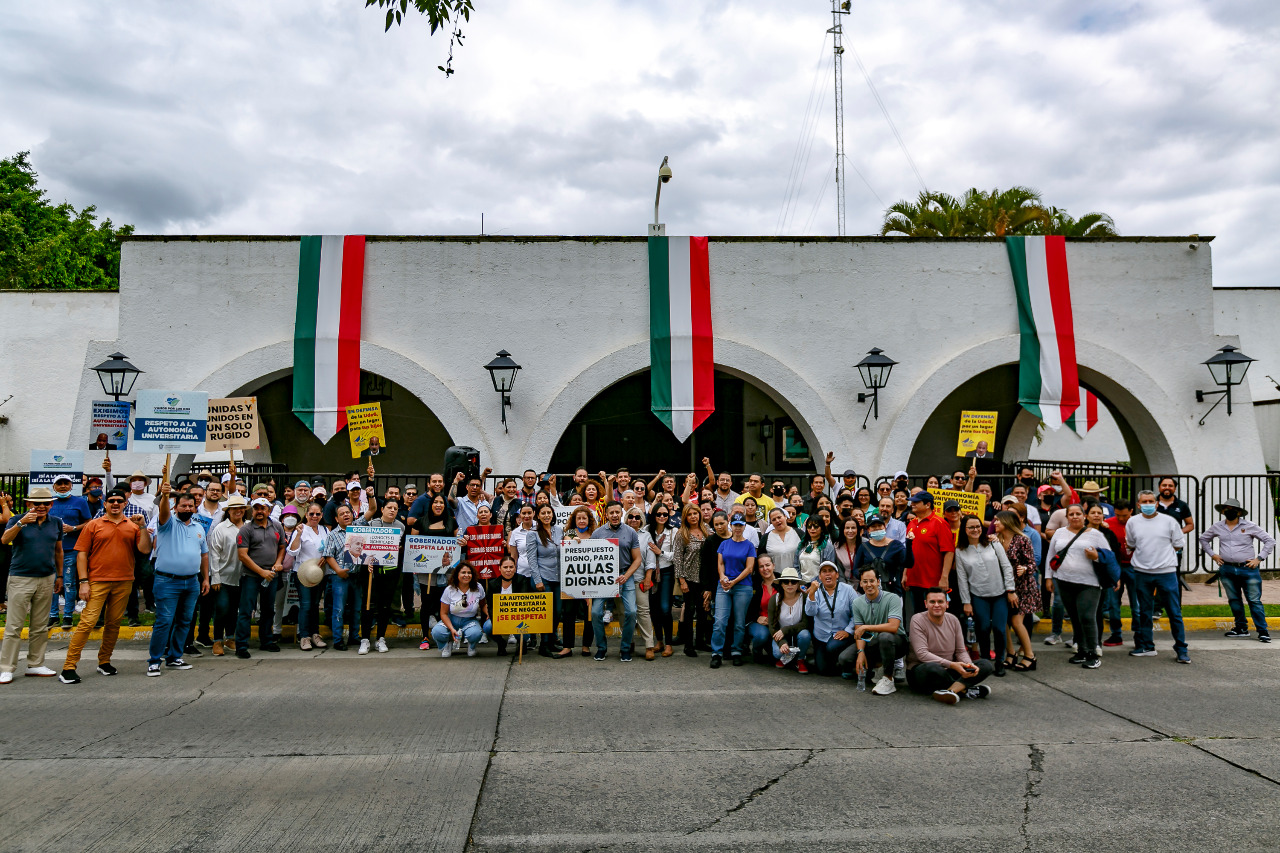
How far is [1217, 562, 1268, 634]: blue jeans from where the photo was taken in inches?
399

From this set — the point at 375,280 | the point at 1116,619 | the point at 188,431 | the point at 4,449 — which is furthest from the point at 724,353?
the point at 4,449

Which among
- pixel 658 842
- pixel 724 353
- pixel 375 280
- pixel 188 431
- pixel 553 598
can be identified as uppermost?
pixel 375 280

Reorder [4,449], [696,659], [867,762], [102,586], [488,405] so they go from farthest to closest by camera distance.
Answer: [4,449], [488,405], [696,659], [102,586], [867,762]

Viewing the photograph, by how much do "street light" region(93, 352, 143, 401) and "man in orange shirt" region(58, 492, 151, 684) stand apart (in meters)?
6.23

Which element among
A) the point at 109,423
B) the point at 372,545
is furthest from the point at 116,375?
the point at 372,545

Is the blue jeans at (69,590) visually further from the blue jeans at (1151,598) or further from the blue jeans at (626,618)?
the blue jeans at (1151,598)

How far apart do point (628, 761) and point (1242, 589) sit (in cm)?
848

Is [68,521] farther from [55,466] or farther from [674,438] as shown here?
[674,438]

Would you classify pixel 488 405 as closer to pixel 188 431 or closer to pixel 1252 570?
pixel 188 431

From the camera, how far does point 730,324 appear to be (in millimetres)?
15383

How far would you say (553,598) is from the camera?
9.97 meters

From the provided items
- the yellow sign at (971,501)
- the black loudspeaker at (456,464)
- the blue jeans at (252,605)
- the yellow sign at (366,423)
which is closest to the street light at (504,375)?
the black loudspeaker at (456,464)

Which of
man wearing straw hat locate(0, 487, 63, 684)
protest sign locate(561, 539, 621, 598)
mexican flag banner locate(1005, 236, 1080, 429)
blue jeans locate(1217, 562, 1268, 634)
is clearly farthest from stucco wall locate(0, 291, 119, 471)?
blue jeans locate(1217, 562, 1268, 634)

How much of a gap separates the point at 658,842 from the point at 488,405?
35.8 feet
